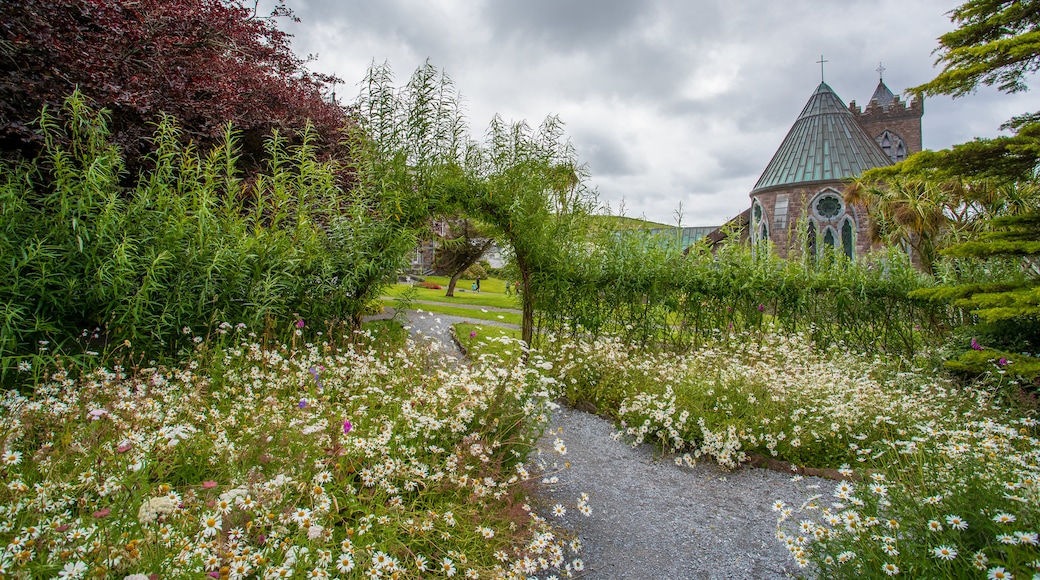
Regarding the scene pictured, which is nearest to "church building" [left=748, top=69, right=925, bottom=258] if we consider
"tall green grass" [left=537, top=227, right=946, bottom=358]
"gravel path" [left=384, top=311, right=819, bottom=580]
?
"tall green grass" [left=537, top=227, right=946, bottom=358]

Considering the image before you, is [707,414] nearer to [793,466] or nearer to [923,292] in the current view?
[793,466]

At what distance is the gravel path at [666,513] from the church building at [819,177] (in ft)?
57.7

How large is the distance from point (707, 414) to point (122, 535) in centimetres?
372

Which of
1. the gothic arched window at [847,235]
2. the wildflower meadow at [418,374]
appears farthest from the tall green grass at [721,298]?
the gothic arched window at [847,235]

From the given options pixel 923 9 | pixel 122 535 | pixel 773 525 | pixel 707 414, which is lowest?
pixel 773 525

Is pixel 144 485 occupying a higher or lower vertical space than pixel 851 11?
lower

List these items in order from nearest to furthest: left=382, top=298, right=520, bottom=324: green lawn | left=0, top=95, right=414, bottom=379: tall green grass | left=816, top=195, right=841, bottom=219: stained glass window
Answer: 1. left=0, top=95, right=414, bottom=379: tall green grass
2. left=382, top=298, right=520, bottom=324: green lawn
3. left=816, top=195, right=841, bottom=219: stained glass window

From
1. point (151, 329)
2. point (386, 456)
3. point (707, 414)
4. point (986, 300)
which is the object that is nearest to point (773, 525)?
point (707, 414)

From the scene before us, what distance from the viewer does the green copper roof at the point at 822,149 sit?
2042cm

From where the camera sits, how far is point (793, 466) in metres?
3.52

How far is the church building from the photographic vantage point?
2008 cm

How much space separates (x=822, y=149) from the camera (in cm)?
2134

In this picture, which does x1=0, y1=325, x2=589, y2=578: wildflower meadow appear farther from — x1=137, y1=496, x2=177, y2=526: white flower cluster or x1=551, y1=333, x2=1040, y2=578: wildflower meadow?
x1=551, y1=333, x2=1040, y2=578: wildflower meadow

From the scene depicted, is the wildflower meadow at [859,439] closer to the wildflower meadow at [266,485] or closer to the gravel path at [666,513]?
the gravel path at [666,513]
